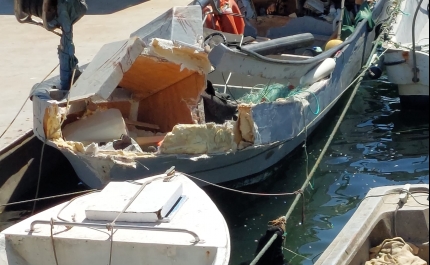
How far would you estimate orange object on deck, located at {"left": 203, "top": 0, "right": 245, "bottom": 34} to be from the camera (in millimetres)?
8883

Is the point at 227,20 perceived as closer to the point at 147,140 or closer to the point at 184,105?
the point at 184,105

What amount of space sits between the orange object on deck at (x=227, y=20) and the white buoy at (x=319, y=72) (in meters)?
1.69

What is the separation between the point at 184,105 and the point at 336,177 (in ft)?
5.95

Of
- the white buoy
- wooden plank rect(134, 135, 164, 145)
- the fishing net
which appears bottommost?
wooden plank rect(134, 135, 164, 145)

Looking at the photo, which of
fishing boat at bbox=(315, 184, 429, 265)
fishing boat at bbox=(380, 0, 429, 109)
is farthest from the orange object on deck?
fishing boat at bbox=(315, 184, 429, 265)

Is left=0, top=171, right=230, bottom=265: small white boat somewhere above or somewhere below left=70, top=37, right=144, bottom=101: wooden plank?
below

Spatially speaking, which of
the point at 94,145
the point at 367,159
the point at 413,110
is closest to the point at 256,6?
the point at 413,110

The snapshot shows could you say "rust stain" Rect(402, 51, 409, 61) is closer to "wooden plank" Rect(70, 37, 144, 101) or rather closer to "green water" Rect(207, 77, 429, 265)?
"green water" Rect(207, 77, 429, 265)

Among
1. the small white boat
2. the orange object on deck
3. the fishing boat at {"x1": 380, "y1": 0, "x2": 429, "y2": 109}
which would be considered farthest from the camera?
the orange object on deck

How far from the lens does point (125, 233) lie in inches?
184

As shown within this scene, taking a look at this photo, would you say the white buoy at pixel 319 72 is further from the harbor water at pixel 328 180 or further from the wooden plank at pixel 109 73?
the wooden plank at pixel 109 73

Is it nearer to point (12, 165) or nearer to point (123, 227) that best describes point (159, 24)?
point (12, 165)

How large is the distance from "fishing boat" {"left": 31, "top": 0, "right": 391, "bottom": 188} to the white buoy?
0.01 metres

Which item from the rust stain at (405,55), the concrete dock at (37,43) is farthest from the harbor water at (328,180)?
the concrete dock at (37,43)
